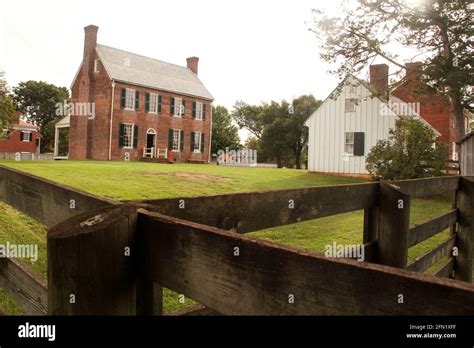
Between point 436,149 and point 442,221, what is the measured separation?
14571mm

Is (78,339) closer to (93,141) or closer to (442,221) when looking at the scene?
(442,221)

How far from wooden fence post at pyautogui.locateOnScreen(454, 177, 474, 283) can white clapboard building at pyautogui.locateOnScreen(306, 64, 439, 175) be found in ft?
59.7

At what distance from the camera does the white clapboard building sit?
23672mm

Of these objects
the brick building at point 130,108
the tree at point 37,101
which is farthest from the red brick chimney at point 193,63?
the tree at point 37,101

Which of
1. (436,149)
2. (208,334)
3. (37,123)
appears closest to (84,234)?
(208,334)

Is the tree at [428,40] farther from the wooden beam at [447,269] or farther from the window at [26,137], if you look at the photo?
the window at [26,137]

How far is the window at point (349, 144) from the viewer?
25.0 metres

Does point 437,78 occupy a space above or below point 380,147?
above

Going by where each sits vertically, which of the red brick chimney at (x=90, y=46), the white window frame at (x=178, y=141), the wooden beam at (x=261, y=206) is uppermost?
the red brick chimney at (x=90, y=46)

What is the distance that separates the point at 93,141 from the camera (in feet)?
108

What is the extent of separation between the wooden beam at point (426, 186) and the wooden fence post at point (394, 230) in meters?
0.30

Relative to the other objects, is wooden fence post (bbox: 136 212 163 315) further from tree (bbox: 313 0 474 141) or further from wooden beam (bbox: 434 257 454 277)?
tree (bbox: 313 0 474 141)

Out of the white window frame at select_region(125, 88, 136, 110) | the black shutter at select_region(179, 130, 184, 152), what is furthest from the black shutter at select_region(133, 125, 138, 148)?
the black shutter at select_region(179, 130, 184, 152)

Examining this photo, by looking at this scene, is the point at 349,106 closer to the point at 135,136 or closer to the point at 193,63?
the point at 135,136
